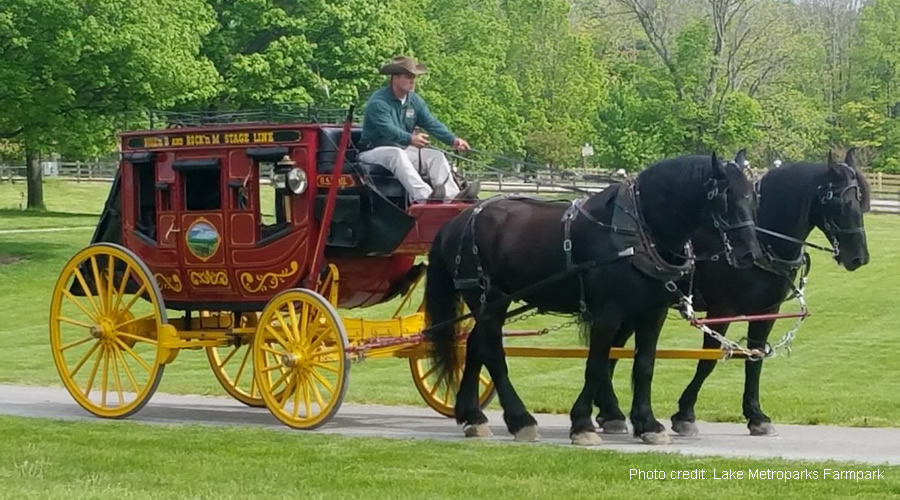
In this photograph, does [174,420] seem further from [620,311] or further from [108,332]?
[620,311]

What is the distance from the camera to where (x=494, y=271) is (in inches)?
443

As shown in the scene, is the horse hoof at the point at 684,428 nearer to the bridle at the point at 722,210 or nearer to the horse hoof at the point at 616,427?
the horse hoof at the point at 616,427

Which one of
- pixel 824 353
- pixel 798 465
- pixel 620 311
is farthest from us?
pixel 824 353

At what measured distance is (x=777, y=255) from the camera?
11.3 meters

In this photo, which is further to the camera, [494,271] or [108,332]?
[108,332]

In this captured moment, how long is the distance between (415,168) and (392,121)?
413 mm

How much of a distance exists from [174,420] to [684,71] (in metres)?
39.9

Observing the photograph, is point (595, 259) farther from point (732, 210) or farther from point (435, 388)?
point (435, 388)

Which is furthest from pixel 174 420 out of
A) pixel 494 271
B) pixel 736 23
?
pixel 736 23

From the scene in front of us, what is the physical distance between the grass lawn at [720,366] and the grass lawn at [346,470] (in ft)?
11.1

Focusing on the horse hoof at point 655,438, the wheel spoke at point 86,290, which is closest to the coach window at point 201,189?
the wheel spoke at point 86,290

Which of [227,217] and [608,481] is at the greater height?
[227,217]

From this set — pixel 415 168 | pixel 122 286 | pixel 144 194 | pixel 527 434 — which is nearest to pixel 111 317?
pixel 122 286

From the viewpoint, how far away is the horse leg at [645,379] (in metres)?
10.6
